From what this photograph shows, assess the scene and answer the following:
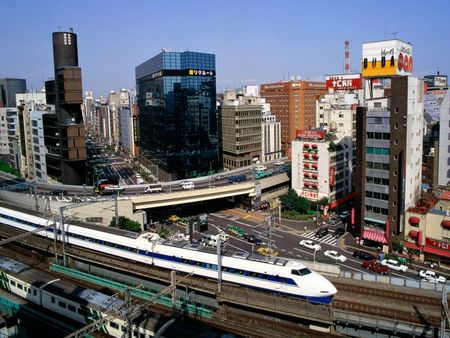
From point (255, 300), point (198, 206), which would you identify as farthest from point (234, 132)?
point (255, 300)

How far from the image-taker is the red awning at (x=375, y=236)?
1950 inches

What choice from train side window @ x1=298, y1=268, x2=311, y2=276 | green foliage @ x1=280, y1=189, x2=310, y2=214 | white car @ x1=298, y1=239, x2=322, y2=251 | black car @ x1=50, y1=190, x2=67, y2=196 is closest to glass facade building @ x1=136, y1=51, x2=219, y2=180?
black car @ x1=50, y1=190, x2=67, y2=196

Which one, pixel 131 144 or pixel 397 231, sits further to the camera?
pixel 131 144

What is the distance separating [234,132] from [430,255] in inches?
2203

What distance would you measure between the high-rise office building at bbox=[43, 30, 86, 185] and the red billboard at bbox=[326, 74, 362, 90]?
2051 inches

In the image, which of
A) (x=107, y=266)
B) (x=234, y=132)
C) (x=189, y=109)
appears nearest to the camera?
(x=107, y=266)

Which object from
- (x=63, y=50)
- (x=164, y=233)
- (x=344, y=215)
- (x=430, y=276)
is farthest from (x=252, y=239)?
(x=63, y=50)

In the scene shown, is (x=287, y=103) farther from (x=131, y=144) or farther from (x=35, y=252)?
(x=35, y=252)

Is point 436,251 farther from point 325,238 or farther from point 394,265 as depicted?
point 325,238

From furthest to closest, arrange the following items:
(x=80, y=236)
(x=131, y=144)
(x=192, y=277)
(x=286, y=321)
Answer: (x=131, y=144) → (x=80, y=236) → (x=192, y=277) → (x=286, y=321)

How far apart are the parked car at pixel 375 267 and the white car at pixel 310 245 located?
268 inches

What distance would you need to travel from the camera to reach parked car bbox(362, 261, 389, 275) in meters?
43.2

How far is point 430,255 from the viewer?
46125 millimetres

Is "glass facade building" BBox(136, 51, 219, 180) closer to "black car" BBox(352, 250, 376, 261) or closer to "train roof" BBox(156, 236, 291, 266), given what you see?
"black car" BBox(352, 250, 376, 261)
